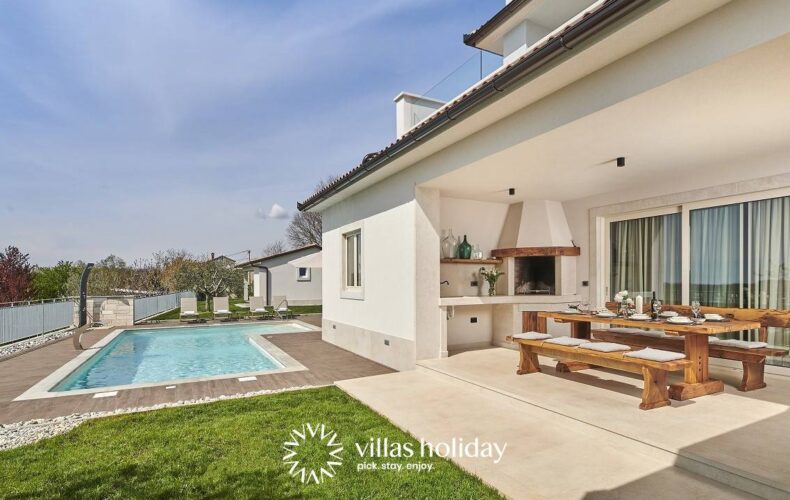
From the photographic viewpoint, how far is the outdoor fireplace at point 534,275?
10469mm

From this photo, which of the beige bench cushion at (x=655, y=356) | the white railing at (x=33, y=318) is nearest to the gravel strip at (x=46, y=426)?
the beige bench cushion at (x=655, y=356)

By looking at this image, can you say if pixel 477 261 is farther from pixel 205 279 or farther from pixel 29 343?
pixel 205 279

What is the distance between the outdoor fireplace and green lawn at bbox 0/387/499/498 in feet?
20.6

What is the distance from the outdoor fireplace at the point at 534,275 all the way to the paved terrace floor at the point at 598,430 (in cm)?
357

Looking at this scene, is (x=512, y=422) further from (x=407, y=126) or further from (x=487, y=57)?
(x=407, y=126)

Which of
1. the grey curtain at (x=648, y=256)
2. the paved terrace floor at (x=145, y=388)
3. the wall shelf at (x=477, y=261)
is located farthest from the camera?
the wall shelf at (x=477, y=261)

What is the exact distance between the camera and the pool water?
29.2ft

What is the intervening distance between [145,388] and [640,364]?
25.9ft

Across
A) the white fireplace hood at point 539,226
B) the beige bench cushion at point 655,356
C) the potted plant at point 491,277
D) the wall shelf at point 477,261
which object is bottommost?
the beige bench cushion at point 655,356

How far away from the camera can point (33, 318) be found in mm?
13469

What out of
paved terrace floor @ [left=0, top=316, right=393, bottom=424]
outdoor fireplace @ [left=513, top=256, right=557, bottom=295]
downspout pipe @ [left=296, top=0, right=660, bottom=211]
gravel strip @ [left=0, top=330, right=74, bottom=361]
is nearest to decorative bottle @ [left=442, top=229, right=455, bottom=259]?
outdoor fireplace @ [left=513, top=256, right=557, bottom=295]

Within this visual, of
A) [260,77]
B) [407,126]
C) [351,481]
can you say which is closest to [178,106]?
[260,77]

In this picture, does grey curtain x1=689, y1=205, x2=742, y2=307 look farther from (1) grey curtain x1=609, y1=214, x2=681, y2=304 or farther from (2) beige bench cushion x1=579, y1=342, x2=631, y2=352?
(2) beige bench cushion x1=579, y1=342, x2=631, y2=352

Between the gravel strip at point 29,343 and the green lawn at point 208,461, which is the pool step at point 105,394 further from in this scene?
the gravel strip at point 29,343
